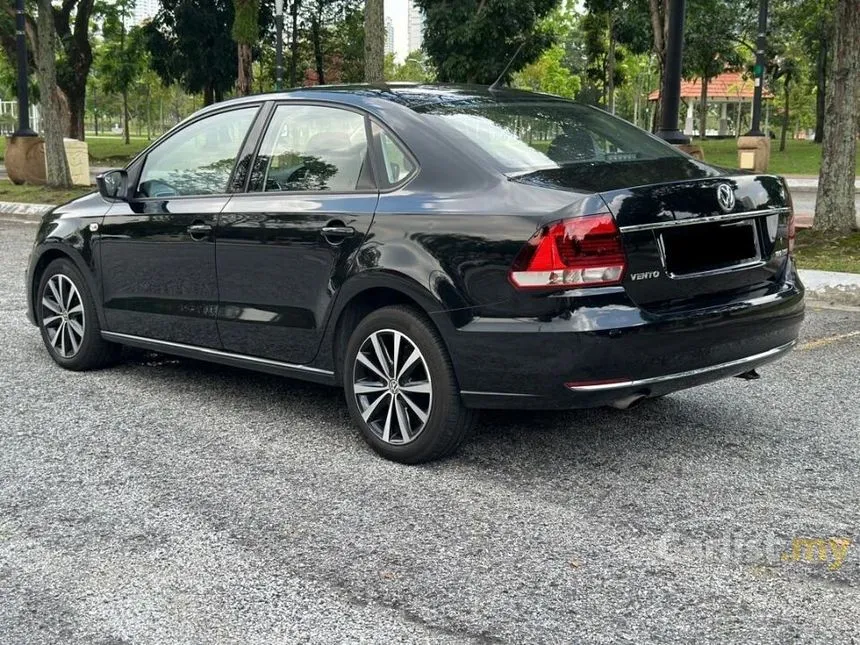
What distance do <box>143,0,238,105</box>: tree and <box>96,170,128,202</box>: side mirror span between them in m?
36.9

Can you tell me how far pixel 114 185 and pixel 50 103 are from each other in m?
15.8

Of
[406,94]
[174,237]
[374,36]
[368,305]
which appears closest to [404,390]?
[368,305]

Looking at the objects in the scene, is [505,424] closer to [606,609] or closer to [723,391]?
[723,391]

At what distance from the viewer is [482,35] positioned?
3559cm

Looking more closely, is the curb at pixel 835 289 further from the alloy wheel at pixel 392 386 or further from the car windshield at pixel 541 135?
the alloy wheel at pixel 392 386

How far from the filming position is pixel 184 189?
5.67 meters

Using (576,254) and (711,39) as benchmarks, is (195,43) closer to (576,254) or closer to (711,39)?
(711,39)

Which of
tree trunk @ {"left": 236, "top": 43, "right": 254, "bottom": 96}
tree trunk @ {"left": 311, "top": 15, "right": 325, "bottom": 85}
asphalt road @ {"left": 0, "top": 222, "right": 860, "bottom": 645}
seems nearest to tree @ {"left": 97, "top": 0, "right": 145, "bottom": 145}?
tree trunk @ {"left": 311, "top": 15, "right": 325, "bottom": 85}

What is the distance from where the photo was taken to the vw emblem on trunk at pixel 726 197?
4363mm

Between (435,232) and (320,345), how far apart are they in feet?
3.03

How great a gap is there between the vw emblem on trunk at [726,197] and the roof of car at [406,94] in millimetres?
1301

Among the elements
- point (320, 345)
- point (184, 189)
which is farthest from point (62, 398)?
point (320, 345)

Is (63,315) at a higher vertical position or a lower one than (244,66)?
lower

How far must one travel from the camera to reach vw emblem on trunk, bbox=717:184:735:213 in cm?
436
